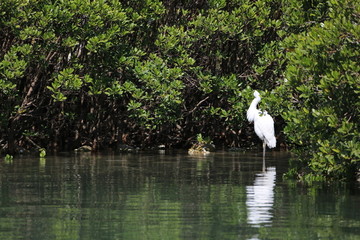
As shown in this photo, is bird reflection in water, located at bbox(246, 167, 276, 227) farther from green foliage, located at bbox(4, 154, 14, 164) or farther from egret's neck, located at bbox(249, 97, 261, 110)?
green foliage, located at bbox(4, 154, 14, 164)

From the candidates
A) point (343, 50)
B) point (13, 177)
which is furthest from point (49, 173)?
point (343, 50)

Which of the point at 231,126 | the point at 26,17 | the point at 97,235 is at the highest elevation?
the point at 26,17

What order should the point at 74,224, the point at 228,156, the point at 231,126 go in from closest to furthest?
the point at 74,224 < the point at 228,156 < the point at 231,126

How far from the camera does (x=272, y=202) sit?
10.9 m

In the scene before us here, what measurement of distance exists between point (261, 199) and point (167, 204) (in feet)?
4.20

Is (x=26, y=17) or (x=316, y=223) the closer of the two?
(x=316, y=223)

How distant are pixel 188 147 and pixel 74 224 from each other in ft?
50.6

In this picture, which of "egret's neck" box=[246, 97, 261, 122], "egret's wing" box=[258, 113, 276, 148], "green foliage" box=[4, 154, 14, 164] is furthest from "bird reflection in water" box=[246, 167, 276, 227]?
"green foliage" box=[4, 154, 14, 164]

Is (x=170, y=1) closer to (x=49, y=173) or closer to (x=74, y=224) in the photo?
(x=49, y=173)

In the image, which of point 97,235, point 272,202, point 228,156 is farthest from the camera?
point 228,156

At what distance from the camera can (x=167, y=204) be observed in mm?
10727

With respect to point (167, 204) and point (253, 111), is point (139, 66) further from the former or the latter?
point (167, 204)

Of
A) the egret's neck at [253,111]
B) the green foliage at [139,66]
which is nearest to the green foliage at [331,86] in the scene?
the green foliage at [139,66]

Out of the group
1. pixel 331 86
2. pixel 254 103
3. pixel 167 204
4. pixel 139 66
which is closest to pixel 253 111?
pixel 254 103
